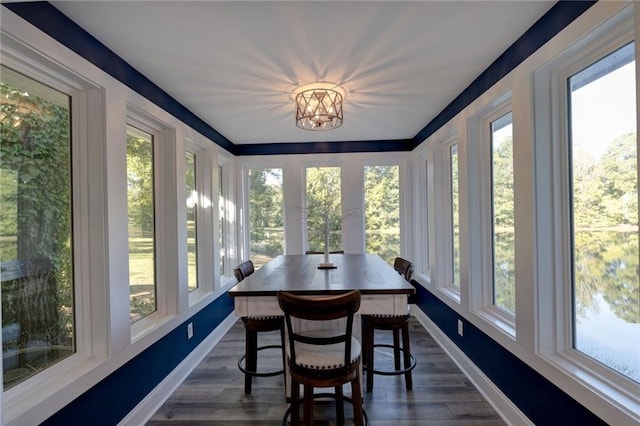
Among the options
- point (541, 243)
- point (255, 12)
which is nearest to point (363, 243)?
point (541, 243)

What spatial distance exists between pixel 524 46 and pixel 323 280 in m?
1.81

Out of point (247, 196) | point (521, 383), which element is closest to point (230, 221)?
point (247, 196)

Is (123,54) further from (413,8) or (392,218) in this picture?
(392,218)

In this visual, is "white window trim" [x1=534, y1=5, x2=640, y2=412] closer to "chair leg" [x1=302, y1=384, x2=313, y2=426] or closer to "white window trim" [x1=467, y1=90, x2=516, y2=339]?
"white window trim" [x1=467, y1=90, x2=516, y2=339]

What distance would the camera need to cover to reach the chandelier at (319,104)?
7.80 feet

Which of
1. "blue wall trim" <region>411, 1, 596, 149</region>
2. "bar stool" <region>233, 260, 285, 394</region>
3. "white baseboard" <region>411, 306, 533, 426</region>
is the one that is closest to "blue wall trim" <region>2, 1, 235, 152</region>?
"bar stool" <region>233, 260, 285, 394</region>

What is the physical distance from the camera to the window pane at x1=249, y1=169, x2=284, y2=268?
182 inches

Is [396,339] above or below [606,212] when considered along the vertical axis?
below

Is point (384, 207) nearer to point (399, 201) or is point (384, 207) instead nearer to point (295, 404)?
point (399, 201)

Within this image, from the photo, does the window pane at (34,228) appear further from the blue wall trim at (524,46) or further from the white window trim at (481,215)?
the white window trim at (481,215)

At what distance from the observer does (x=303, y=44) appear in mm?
1874

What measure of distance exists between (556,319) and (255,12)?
223 centimetres

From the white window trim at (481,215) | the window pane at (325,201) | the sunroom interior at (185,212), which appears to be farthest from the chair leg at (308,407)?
the window pane at (325,201)

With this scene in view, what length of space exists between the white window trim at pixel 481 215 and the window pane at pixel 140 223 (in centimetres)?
257
